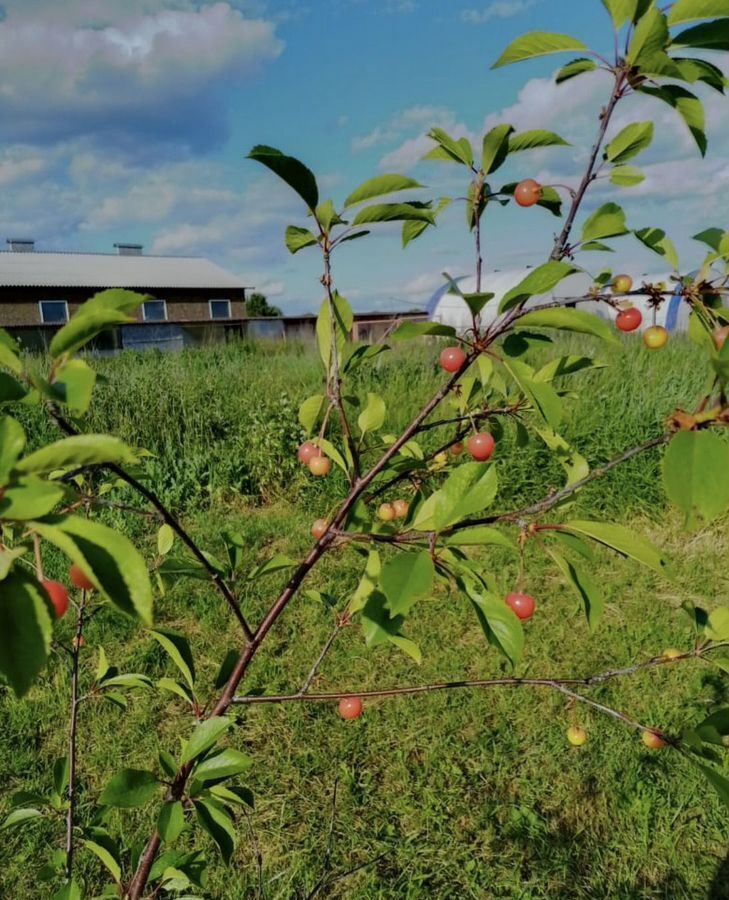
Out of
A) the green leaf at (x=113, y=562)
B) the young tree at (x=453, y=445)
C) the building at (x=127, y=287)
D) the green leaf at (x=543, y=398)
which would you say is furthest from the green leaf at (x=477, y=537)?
the building at (x=127, y=287)

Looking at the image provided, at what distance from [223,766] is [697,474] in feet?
2.50

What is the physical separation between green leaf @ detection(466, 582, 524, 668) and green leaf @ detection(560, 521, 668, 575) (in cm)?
13

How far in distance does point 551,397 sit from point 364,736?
7.50 feet

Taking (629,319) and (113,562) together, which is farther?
(629,319)

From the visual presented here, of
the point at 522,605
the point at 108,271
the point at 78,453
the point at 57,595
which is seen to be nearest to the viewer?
the point at 78,453

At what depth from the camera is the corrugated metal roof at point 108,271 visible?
23.2 meters

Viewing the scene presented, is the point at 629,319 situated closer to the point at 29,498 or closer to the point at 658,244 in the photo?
the point at 658,244

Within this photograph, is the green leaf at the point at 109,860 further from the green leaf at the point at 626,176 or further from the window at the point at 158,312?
the window at the point at 158,312

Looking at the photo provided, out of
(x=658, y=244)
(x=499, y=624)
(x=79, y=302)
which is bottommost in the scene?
(x=499, y=624)

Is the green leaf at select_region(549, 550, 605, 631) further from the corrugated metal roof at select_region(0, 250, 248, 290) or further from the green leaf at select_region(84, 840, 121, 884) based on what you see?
the corrugated metal roof at select_region(0, 250, 248, 290)

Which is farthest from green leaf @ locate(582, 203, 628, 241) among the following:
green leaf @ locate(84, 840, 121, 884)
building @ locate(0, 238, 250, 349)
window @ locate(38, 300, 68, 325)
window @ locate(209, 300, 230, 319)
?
window @ locate(209, 300, 230, 319)

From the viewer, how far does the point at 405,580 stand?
2.15ft

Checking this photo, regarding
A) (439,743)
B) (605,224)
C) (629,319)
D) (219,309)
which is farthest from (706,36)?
(219,309)

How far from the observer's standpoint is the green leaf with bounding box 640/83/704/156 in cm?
83
